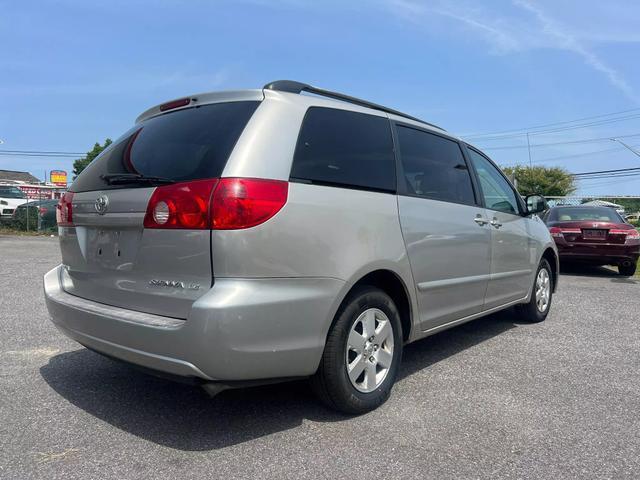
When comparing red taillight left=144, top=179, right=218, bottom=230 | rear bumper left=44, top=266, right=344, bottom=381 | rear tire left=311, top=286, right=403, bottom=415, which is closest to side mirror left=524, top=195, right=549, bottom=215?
rear tire left=311, top=286, right=403, bottom=415

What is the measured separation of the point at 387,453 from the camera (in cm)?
257

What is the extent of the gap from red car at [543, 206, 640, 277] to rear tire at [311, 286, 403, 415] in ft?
25.6

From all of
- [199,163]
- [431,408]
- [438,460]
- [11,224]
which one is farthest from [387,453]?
[11,224]

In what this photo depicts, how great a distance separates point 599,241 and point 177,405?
8.90 meters

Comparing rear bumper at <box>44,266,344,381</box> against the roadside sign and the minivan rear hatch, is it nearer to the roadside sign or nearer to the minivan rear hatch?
the minivan rear hatch

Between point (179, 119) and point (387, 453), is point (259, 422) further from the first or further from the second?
point (179, 119)

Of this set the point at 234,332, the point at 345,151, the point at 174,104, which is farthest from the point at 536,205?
the point at 234,332

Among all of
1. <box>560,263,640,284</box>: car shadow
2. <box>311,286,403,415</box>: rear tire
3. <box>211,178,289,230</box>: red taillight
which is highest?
<box>211,178,289,230</box>: red taillight

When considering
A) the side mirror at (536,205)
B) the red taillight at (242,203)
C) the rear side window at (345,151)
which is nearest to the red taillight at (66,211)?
the red taillight at (242,203)

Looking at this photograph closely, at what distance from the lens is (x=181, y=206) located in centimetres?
249

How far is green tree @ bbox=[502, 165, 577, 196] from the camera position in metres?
56.8

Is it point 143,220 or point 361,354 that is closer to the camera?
point 143,220

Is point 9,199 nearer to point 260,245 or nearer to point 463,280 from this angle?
point 463,280

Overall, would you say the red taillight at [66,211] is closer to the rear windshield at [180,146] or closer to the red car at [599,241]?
the rear windshield at [180,146]
